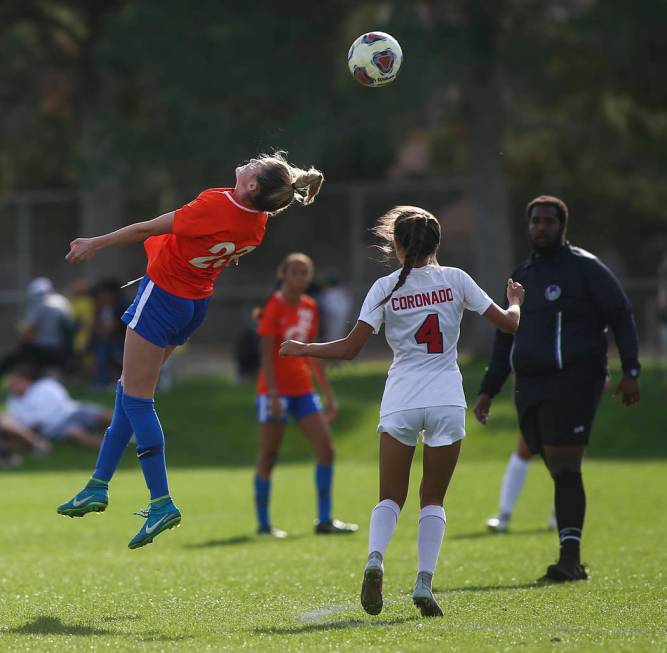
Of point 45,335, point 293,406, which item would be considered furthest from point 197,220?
point 45,335

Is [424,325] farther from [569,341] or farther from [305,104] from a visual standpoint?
[305,104]

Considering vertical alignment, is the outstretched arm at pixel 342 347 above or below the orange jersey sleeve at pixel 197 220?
below

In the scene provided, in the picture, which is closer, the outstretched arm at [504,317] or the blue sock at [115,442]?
the outstretched arm at [504,317]

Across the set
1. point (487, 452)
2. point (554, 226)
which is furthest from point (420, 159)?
point (554, 226)

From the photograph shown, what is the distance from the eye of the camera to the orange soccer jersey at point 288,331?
37.4 ft

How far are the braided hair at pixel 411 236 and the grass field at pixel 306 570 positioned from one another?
1.72 m

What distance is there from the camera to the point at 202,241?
7348 mm

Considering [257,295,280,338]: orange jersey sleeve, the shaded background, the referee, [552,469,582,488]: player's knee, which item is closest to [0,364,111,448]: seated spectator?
the shaded background

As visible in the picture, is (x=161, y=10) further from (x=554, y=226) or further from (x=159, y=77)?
(x=554, y=226)

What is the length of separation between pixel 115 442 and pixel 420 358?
1916mm

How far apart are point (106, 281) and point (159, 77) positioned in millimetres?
4051

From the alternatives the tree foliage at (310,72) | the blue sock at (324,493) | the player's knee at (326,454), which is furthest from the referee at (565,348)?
the tree foliage at (310,72)

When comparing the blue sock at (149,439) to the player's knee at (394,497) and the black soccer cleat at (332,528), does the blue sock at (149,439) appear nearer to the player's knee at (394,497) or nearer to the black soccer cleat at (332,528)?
the player's knee at (394,497)

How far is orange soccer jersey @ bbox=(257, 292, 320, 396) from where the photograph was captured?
11.4 m
